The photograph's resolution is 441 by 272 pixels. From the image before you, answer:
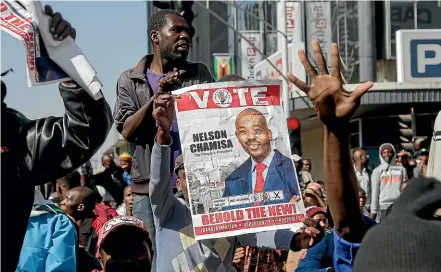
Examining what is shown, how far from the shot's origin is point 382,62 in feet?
91.3

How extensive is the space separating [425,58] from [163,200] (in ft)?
59.9

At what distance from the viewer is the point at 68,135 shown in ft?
11.0

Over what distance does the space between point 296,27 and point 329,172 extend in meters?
24.3

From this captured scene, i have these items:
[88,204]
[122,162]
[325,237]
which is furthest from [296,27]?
[325,237]

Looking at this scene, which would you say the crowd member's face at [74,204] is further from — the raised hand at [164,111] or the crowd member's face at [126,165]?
the crowd member's face at [126,165]

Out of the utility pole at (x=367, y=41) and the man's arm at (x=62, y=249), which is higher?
the utility pole at (x=367, y=41)

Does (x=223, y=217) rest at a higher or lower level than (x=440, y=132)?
lower

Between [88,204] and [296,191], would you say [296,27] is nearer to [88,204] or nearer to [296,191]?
[88,204]

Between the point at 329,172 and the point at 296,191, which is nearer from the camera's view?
the point at 329,172

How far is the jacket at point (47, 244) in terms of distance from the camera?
4648 mm

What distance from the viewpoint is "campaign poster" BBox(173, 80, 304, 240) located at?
434cm

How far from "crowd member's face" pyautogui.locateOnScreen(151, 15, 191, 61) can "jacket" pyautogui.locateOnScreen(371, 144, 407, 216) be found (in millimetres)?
8792

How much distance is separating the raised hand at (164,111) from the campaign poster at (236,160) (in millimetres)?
40

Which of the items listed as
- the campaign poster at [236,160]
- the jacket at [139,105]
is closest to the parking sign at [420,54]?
the jacket at [139,105]
